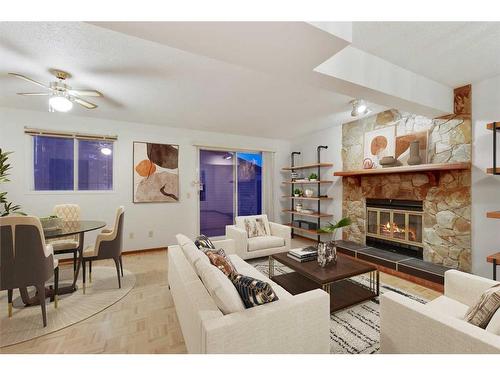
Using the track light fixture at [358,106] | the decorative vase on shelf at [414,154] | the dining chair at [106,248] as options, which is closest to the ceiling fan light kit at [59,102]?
the dining chair at [106,248]

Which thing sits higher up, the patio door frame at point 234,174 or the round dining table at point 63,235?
the patio door frame at point 234,174

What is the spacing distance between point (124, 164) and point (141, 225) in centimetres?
117

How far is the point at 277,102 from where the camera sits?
3193 millimetres

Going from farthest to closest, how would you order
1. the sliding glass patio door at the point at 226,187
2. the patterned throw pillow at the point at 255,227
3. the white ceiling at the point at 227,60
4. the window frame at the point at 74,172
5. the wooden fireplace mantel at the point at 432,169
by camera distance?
the sliding glass patio door at the point at 226,187, the patterned throw pillow at the point at 255,227, the window frame at the point at 74,172, the wooden fireplace mantel at the point at 432,169, the white ceiling at the point at 227,60

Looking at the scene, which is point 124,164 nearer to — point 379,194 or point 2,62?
point 2,62

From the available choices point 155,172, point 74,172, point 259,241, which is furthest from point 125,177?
point 259,241

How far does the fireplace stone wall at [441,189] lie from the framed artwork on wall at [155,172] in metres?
3.67

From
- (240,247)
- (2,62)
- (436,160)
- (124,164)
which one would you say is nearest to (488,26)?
(436,160)

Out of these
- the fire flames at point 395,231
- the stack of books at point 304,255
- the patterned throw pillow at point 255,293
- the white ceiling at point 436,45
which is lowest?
the stack of books at point 304,255

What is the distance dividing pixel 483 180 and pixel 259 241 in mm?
2853

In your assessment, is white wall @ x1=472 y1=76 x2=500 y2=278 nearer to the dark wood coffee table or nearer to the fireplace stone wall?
the fireplace stone wall

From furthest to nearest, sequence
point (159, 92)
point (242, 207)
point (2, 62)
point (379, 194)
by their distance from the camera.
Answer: point (242, 207), point (379, 194), point (159, 92), point (2, 62)

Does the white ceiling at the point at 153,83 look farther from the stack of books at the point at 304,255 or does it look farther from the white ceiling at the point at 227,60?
the stack of books at the point at 304,255

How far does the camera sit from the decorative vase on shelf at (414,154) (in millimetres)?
3068
